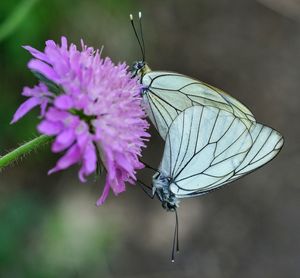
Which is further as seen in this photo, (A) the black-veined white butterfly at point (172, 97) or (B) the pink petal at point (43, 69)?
(A) the black-veined white butterfly at point (172, 97)

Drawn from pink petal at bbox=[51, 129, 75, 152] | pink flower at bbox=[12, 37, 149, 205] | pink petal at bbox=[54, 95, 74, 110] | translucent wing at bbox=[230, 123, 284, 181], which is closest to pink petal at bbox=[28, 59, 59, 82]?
pink flower at bbox=[12, 37, 149, 205]

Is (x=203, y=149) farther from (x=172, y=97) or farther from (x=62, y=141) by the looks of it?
(x=62, y=141)

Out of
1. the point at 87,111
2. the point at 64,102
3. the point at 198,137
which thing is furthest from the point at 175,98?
the point at 64,102

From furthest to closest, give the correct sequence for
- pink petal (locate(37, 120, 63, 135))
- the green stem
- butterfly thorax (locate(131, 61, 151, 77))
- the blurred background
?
1. the blurred background
2. the green stem
3. butterfly thorax (locate(131, 61, 151, 77))
4. pink petal (locate(37, 120, 63, 135))

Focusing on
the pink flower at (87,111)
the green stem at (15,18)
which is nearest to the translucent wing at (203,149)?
the pink flower at (87,111)

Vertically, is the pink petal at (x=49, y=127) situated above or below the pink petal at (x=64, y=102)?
below

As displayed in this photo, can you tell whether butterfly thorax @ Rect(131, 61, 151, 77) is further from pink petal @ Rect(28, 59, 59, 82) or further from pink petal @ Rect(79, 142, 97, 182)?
pink petal @ Rect(79, 142, 97, 182)

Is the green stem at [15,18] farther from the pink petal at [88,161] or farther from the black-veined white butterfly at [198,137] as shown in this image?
the pink petal at [88,161]
